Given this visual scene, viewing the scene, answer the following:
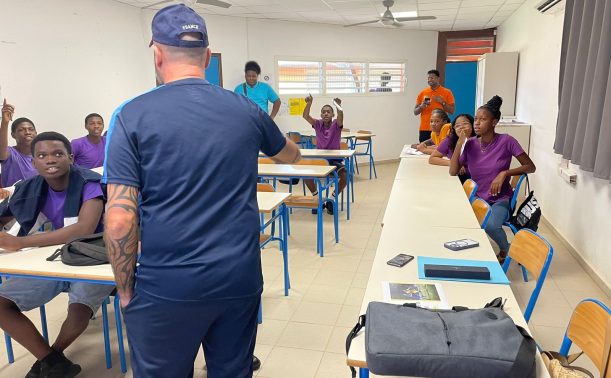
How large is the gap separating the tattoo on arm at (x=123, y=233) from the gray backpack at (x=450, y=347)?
703 millimetres

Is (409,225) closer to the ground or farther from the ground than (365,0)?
closer to the ground

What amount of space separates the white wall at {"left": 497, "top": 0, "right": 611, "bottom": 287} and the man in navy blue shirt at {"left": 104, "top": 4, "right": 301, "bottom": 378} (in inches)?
118

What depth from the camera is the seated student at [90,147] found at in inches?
177

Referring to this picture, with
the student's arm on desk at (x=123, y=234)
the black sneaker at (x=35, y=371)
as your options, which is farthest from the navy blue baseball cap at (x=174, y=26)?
the black sneaker at (x=35, y=371)

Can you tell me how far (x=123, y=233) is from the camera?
1257 mm

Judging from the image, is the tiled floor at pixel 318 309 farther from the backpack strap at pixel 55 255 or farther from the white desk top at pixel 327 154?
the white desk top at pixel 327 154

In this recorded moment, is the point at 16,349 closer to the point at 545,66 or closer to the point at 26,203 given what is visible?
the point at 26,203

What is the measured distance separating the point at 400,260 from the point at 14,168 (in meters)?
3.33

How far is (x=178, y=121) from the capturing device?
4.04ft

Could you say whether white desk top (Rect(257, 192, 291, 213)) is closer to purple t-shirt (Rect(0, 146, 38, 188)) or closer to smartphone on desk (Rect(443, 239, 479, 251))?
smartphone on desk (Rect(443, 239, 479, 251))

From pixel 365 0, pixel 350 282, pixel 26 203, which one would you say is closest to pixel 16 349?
pixel 26 203

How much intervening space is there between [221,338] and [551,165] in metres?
4.48

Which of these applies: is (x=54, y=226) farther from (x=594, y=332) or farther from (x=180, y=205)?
(x=594, y=332)

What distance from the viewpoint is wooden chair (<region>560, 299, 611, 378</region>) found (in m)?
1.31
